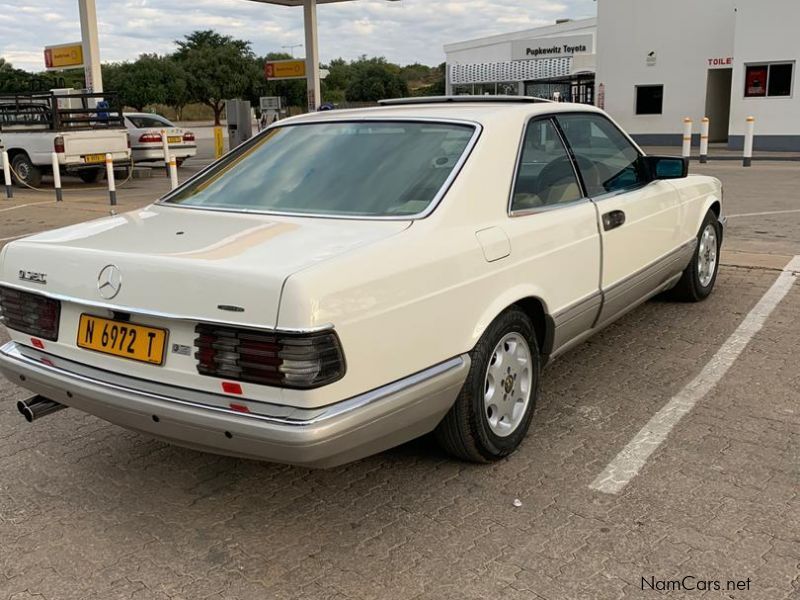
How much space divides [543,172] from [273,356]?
189 centimetres

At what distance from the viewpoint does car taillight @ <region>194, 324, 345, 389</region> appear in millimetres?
2586

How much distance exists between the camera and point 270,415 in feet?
8.73

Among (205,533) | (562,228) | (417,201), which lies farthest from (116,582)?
(562,228)

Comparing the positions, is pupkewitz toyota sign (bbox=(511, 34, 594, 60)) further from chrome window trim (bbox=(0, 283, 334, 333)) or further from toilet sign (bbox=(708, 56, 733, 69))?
chrome window trim (bbox=(0, 283, 334, 333))

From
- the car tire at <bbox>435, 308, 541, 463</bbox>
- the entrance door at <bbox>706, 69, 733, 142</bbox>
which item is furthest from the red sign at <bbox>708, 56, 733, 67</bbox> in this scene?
the car tire at <bbox>435, 308, 541, 463</bbox>

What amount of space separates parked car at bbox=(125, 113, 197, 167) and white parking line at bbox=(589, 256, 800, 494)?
1562 centimetres

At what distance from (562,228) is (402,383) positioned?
1361 millimetres

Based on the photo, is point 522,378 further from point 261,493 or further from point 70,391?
point 70,391

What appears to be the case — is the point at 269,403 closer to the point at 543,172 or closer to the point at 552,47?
the point at 543,172

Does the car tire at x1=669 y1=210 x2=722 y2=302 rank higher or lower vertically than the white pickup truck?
lower

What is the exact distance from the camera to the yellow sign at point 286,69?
25922mm

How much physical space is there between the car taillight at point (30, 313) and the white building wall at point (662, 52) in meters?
25.7

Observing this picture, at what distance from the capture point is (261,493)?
11.1 feet

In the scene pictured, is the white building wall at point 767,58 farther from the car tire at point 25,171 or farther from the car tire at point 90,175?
the car tire at point 25,171
